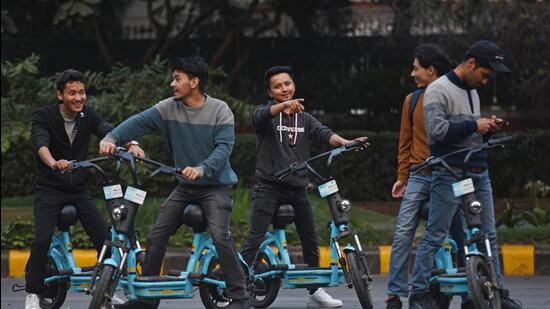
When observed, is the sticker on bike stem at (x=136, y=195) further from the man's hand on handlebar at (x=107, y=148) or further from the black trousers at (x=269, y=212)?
the black trousers at (x=269, y=212)

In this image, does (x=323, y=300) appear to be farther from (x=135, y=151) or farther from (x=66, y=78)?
(x=66, y=78)

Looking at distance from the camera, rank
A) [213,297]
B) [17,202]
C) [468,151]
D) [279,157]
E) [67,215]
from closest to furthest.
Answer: [468,151]
[213,297]
[67,215]
[279,157]
[17,202]

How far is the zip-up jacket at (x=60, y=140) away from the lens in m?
8.24

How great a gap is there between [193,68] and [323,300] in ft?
6.74

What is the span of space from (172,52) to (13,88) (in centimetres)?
393

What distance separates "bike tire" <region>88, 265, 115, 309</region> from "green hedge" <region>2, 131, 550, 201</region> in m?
8.33

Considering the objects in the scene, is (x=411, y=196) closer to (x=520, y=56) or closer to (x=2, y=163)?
(x=520, y=56)

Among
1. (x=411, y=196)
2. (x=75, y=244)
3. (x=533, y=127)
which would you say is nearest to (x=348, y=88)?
(x=533, y=127)

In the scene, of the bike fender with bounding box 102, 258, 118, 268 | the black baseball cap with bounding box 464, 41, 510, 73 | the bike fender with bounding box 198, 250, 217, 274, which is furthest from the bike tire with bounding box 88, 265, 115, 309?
the black baseball cap with bounding box 464, 41, 510, 73

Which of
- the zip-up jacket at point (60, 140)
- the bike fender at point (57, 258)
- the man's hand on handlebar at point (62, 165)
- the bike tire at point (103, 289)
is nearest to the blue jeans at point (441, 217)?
the bike tire at point (103, 289)

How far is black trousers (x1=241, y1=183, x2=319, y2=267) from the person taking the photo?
27.9 ft

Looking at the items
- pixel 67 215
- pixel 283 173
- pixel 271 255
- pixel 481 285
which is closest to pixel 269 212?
pixel 271 255

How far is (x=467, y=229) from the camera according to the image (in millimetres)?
7387

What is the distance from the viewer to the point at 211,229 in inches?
301
